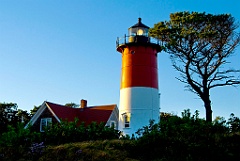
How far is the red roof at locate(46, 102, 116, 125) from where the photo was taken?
104 feet

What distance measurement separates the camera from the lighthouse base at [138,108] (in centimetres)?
2744

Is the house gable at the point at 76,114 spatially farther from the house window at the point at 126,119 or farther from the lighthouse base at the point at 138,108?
the lighthouse base at the point at 138,108

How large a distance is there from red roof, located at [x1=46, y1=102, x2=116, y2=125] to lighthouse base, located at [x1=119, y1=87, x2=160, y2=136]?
4.39 metres

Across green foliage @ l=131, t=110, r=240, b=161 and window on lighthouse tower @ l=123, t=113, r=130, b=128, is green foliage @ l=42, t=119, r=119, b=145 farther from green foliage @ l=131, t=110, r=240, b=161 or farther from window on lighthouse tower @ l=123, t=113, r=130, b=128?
window on lighthouse tower @ l=123, t=113, r=130, b=128

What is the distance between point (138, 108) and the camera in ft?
90.6

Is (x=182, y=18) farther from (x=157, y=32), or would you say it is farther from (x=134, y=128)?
(x=134, y=128)

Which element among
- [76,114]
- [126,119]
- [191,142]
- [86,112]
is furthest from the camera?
[86,112]

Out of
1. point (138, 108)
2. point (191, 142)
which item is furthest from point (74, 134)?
point (138, 108)

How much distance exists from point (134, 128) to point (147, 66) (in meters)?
4.71

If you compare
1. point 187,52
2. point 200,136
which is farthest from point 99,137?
point 187,52

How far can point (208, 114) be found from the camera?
2373 centimetres

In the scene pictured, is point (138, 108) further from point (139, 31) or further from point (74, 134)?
point (74, 134)

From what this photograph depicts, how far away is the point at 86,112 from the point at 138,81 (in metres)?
7.84

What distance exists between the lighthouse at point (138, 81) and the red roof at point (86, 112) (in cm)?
433
